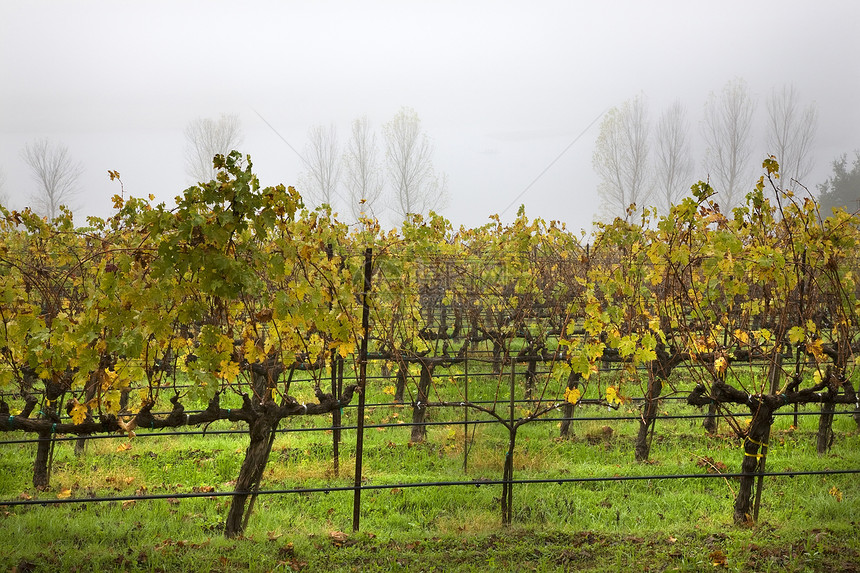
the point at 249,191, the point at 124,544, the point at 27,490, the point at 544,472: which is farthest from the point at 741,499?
the point at 27,490

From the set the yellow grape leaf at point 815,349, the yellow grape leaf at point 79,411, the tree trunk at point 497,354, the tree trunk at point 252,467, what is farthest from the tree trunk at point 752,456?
the yellow grape leaf at point 79,411

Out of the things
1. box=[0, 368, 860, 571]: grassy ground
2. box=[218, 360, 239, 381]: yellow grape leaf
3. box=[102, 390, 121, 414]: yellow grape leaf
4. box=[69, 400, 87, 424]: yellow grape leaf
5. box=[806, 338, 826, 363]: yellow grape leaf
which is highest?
box=[806, 338, 826, 363]: yellow grape leaf

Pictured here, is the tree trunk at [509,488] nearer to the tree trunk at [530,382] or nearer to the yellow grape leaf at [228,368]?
the yellow grape leaf at [228,368]

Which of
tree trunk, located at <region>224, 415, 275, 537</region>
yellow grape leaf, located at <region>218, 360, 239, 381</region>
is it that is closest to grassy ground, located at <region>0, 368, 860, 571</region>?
tree trunk, located at <region>224, 415, 275, 537</region>

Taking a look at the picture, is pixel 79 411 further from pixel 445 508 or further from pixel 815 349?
pixel 815 349

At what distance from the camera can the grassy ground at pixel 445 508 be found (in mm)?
3395

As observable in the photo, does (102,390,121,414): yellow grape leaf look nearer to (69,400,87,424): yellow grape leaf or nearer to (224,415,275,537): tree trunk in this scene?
(69,400,87,424): yellow grape leaf

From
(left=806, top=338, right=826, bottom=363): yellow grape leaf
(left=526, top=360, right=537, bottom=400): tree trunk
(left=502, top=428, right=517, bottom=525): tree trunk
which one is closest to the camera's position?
(left=806, top=338, right=826, bottom=363): yellow grape leaf

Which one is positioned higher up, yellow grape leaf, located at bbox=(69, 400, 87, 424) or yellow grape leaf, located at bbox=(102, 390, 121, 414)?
yellow grape leaf, located at bbox=(102, 390, 121, 414)

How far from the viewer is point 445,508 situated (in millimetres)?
4828

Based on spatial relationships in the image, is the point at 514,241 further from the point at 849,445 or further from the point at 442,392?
the point at 849,445

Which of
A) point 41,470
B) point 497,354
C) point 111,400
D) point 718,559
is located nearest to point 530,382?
point 497,354

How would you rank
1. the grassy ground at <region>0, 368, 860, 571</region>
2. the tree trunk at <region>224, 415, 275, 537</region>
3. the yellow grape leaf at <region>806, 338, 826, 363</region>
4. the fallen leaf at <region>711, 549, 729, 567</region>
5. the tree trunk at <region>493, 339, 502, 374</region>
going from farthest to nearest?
the tree trunk at <region>493, 339, 502, 374</region> < the yellow grape leaf at <region>806, 338, 826, 363</region> < the tree trunk at <region>224, 415, 275, 537</region> < the grassy ground at <region>0, 368, 860, 571</region> < the fallen leaf at <region>711, 549, 729, 567</region>

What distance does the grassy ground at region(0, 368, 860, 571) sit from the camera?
11.1 ft
